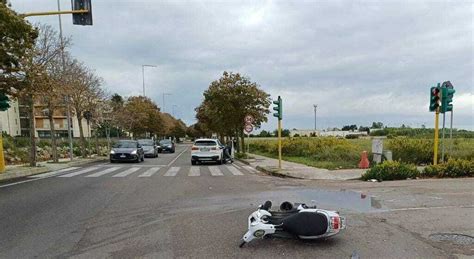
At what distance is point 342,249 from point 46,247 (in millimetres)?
4286

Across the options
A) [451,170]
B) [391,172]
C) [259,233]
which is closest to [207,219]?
[259,233]

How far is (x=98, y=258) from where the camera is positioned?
4672 mm

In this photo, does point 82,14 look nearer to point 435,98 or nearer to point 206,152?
point 206,152

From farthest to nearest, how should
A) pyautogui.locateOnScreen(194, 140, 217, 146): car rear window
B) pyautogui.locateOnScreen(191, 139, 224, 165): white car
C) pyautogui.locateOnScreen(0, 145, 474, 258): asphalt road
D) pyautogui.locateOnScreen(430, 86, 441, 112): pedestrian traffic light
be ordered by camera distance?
pyautogui.locateOnScreen(194, 140, 217, 146): car rear window
pyautogui.locateOnScreen(191, 139, 224, 165): white car
pyautogui.locateOnScreen(430, 86, 441, 112): pedestrian traffic light
pyautogui.locateOnScreen(0, 145, 474, 258): asphalt road

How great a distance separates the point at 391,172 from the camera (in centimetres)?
1251

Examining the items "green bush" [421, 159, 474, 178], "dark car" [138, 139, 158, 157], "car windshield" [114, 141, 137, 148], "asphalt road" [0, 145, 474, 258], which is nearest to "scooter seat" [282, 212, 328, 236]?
"asphalt road" [0, 145, 474, 258]

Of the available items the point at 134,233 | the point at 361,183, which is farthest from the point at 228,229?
the point at 361,183

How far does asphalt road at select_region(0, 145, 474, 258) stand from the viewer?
193 inches

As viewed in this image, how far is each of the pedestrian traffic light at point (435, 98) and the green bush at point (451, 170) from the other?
2110 mm

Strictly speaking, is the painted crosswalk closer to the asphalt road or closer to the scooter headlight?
the asphalt road

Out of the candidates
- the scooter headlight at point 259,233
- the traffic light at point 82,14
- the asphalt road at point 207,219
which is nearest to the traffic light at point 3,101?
the asphalt road at point 207,219

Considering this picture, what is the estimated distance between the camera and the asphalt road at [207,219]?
4914 mm

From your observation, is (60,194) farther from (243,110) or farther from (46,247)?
(243,110)

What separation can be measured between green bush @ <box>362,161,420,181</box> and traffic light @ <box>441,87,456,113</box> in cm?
275
